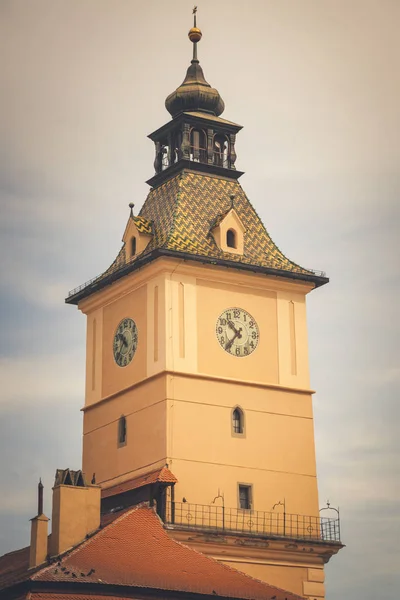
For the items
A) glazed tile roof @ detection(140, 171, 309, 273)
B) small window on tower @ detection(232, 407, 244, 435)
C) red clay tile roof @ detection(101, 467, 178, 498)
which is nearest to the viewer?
red clay tile roof @ detection(101, 467, 178, 498)

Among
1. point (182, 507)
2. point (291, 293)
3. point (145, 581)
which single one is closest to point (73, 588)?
point (145, 581)

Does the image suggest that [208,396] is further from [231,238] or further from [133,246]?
[133,246]

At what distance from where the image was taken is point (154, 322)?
5125 cm

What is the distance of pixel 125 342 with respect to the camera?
52.6 meters

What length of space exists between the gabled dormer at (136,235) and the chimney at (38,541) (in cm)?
964

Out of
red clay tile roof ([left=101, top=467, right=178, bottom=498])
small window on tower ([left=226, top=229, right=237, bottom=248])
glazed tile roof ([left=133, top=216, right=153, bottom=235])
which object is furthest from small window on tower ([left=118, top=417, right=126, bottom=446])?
small window on tower ([left=226, top=229, right=237, bottom=248])

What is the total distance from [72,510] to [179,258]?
8560 mm

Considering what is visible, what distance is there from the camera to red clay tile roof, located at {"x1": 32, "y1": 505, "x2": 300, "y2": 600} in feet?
143

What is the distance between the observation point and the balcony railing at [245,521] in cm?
4859

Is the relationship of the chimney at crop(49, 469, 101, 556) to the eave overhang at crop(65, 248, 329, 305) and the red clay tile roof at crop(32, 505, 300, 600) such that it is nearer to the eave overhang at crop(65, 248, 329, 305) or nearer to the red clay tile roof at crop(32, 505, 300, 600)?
the red clay tile roof at crop(32, 505, 300, 600)

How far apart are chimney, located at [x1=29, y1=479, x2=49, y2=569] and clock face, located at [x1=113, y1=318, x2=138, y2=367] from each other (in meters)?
7.11

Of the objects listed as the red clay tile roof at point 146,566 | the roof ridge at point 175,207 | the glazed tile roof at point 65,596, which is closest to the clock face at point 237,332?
the roof ridge at point 175,207

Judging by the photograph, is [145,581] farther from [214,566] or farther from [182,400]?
[182,400]

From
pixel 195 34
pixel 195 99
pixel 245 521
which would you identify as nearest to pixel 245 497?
pixel 245 521
